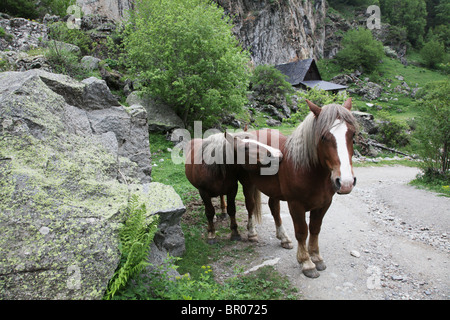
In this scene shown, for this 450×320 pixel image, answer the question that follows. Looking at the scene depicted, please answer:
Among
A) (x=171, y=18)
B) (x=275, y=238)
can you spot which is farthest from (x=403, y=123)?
(x=275, y=238)

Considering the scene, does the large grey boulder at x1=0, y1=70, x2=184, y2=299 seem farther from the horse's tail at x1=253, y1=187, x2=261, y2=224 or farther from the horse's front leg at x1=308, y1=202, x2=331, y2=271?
the horse's front leg at x1=308, y1=202, x2=331, y2=271

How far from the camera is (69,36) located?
54.7 feet

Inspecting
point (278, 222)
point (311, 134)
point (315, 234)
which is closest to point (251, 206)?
point (278, 222)

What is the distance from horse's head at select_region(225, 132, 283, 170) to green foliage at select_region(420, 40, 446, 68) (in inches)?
2789

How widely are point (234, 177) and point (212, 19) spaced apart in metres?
13.1

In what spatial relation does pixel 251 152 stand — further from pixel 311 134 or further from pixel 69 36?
pixel 69 36

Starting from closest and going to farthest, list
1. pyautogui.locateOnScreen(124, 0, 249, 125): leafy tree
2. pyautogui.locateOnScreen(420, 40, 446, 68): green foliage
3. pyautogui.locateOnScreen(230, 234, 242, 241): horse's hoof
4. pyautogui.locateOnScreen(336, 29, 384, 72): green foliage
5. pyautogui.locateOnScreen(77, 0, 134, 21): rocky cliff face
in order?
1. pyautogui.locateOnScreen(230, 234, 242, 241): horse's hoof
2. pyautogui.locateOnScreen(124, 0, 249, 125): leafy tree
3. pyautogui.locateOnScreen(77, 0, 134, 21): rocky cliff face
4. pyautogui.locateOnScreen(336, 29, 384, 72): green foliage
5. pyautogui.locateOnScreen(420, 40, 446, 68): green foliage

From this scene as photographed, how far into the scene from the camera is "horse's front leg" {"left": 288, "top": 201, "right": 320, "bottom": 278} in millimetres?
3598

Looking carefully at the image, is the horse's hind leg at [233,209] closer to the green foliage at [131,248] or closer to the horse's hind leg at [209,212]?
the horse's hind leg at [209,212]

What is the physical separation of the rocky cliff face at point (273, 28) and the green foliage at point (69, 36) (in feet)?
80.4

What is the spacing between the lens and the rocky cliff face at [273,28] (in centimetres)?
4050

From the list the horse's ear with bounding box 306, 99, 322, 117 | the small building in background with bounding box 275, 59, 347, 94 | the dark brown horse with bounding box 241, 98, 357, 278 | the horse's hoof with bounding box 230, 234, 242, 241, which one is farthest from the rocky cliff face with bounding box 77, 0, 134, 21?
the horse's ear with bounding box 306, 99, 322, 117

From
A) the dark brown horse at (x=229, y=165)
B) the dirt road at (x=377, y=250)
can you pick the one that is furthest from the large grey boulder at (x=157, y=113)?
the dark brown horse at (x=229, y=165)

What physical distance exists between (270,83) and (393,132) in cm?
1424
